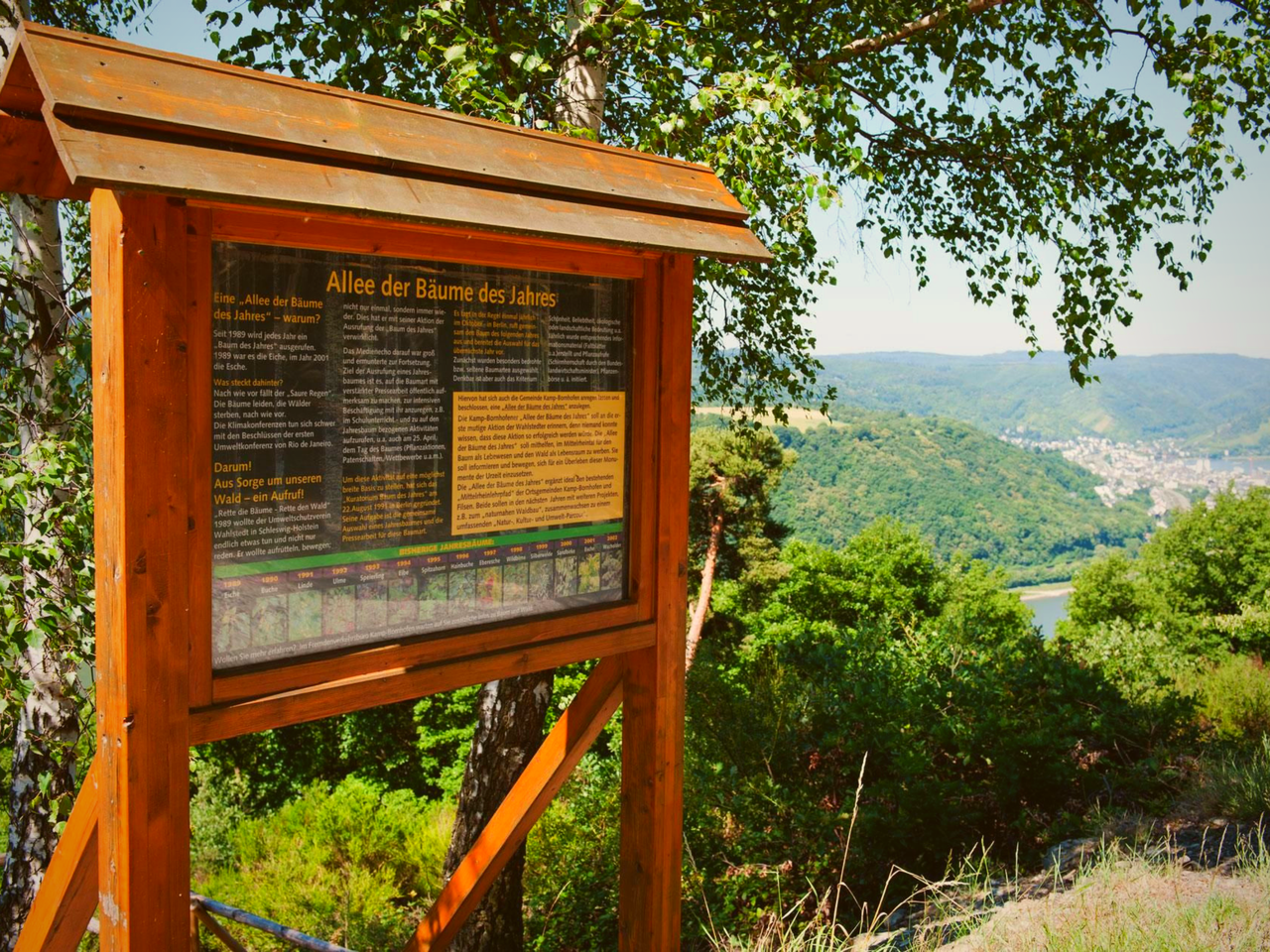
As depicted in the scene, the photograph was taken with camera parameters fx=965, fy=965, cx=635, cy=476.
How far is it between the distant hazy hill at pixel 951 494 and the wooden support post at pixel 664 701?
3719cm

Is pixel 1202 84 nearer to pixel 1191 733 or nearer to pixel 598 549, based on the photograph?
pixel 1191 733

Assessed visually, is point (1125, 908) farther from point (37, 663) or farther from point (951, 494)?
point (951, 494)

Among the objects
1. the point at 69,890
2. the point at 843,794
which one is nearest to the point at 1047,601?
the point at 843,794

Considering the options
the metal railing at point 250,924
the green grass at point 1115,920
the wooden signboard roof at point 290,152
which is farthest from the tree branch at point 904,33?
the metal railing at point 250,924

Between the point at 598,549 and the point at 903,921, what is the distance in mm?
3499

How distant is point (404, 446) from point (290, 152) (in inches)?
25.6

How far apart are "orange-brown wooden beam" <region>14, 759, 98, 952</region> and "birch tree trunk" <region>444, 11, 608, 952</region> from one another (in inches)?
98.9

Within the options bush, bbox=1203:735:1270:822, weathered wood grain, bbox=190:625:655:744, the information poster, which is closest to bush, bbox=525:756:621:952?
bush, bbox=1203:735:1270:822

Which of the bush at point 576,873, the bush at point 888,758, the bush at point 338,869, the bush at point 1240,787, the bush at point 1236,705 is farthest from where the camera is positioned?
the bush at point 338,869

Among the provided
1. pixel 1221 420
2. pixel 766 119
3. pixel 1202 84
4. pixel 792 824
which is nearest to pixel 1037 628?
pixel 792 824

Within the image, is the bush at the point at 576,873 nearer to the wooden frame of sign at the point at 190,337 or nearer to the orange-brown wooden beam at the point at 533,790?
Result: the orange-brown wooden beam at the point at 533,790

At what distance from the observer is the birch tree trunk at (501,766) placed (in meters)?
4.85

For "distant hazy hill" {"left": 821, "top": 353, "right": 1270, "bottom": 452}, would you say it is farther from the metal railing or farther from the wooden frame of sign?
the wooden frame of sign

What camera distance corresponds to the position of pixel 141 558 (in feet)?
5.89
